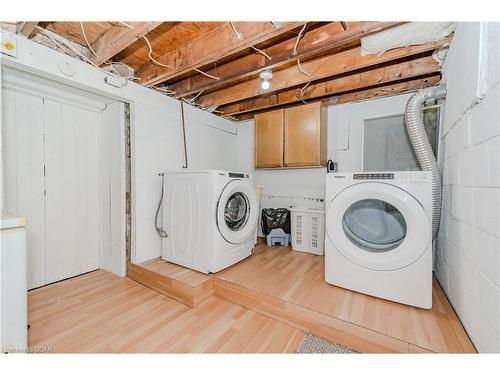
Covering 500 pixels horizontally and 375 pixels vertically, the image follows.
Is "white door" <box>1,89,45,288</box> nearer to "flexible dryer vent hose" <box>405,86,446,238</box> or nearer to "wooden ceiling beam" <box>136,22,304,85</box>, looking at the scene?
"wooden ceiling beam" <box>136,22,304,85</box>

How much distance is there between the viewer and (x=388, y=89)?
2.44 meters

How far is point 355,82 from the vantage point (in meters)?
2.27

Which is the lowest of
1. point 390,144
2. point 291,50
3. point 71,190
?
point 71,190

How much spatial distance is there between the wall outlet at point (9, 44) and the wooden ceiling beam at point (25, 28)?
0.07 meters

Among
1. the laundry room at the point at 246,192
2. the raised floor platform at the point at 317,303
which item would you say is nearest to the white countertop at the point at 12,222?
the laundry room at the point at 246,192

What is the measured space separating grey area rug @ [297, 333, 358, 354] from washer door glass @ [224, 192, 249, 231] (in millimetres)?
1192

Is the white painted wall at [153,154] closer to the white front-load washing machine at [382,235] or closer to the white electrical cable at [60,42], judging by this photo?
the white electrical cable at [60,42]

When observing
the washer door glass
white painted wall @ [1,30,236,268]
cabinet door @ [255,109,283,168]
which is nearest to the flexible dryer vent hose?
cabinet door @ [255,109,283,168]

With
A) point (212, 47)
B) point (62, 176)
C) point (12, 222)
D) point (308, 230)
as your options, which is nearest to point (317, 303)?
point (308, 230)

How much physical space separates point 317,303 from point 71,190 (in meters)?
2.56

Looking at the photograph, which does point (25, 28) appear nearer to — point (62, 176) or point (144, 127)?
point (144, 127)

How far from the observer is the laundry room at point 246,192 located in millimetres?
1241

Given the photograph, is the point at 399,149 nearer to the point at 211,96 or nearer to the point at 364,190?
the point at 364,190

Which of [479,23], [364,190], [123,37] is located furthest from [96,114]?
[479,23]
